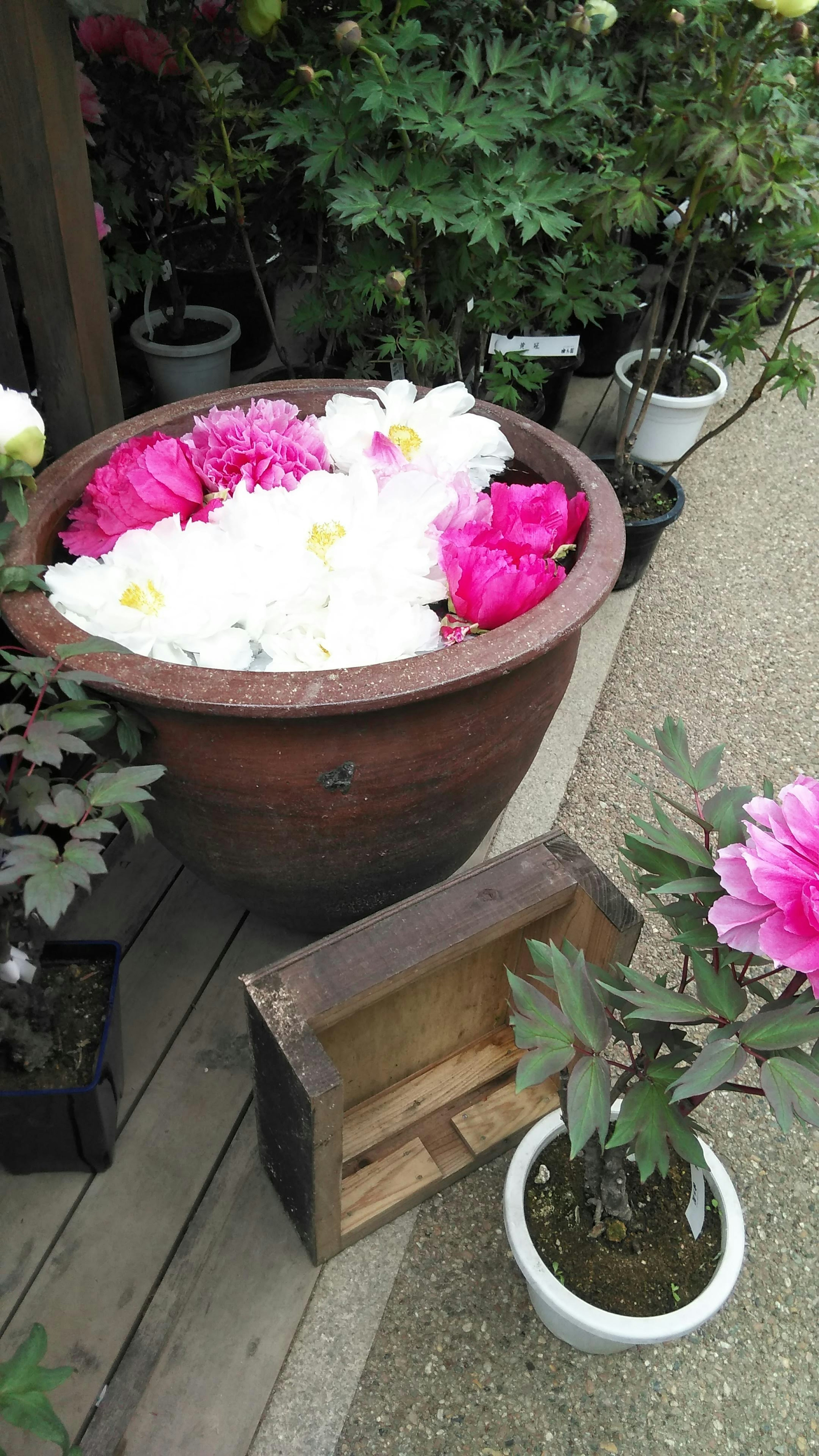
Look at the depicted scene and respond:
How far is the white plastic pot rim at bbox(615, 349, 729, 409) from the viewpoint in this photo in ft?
9.17

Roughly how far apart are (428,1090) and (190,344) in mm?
2002

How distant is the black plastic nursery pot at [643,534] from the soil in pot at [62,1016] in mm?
1557

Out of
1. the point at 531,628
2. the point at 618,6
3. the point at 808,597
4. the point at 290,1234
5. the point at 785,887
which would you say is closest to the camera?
the point at 785,887

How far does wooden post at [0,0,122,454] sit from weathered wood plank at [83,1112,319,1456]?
47.6 inches

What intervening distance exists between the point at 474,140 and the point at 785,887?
1428 millimetres

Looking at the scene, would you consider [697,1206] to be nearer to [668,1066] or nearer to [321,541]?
[668,1066]

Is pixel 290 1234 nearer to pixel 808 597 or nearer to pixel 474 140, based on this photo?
pixel 474 140

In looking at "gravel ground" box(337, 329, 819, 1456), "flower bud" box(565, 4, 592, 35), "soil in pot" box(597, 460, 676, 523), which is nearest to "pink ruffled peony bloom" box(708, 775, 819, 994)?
"gravel ground" box(337, 329, 819, 1456)

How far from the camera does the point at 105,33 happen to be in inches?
80.1

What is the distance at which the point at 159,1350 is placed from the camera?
117cm

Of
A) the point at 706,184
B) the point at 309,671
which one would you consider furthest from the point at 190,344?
the point at 309,671

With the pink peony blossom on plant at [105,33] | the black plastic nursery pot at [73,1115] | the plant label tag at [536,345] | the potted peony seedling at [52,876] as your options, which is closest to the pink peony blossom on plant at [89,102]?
the pink peony blossom on plant at [105,33]

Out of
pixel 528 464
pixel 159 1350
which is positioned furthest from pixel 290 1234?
pixel 528 464

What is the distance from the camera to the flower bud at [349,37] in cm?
147
